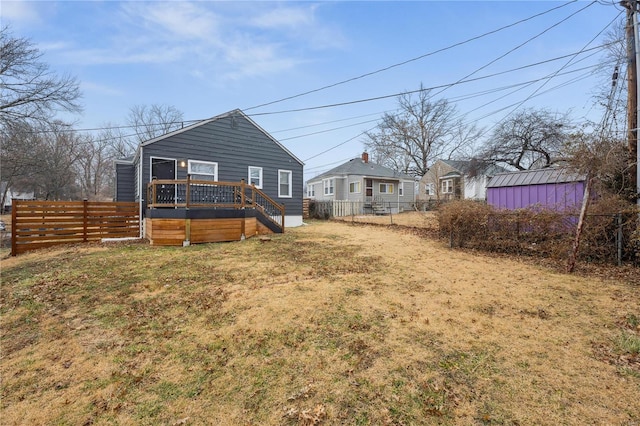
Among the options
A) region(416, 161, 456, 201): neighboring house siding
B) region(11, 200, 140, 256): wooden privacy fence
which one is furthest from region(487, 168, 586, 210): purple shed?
region(416, 161, 456, 201): neighboring house siding

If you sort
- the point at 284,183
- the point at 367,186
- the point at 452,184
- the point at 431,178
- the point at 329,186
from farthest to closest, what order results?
the point at 431,178 → the point at 452,184 → the point at 329,186 → the point at 367,186 → the point at 284,183

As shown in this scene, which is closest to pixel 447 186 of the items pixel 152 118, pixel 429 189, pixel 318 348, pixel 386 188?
pixel 429 189

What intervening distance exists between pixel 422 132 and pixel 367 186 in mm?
9759

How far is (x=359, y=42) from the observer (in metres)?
13.4

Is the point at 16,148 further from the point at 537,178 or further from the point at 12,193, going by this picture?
the point at 12,193

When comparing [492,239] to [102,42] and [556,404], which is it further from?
[102,42]

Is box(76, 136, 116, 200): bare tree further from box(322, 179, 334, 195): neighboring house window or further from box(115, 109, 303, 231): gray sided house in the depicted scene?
box(115, 109, 303, 231): gray sided house

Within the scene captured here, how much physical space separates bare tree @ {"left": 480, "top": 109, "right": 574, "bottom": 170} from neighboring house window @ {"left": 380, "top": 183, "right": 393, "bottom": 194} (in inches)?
328

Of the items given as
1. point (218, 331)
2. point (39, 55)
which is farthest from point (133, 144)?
point (218, 331)

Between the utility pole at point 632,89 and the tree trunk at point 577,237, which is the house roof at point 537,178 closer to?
the utility pole at point 632,89

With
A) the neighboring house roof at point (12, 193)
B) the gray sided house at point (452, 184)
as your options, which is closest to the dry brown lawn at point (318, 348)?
the gray sided house at point (452, 184)

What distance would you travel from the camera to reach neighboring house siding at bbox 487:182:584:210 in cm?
786

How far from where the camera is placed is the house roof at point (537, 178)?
812cm

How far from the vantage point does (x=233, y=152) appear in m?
13.2
